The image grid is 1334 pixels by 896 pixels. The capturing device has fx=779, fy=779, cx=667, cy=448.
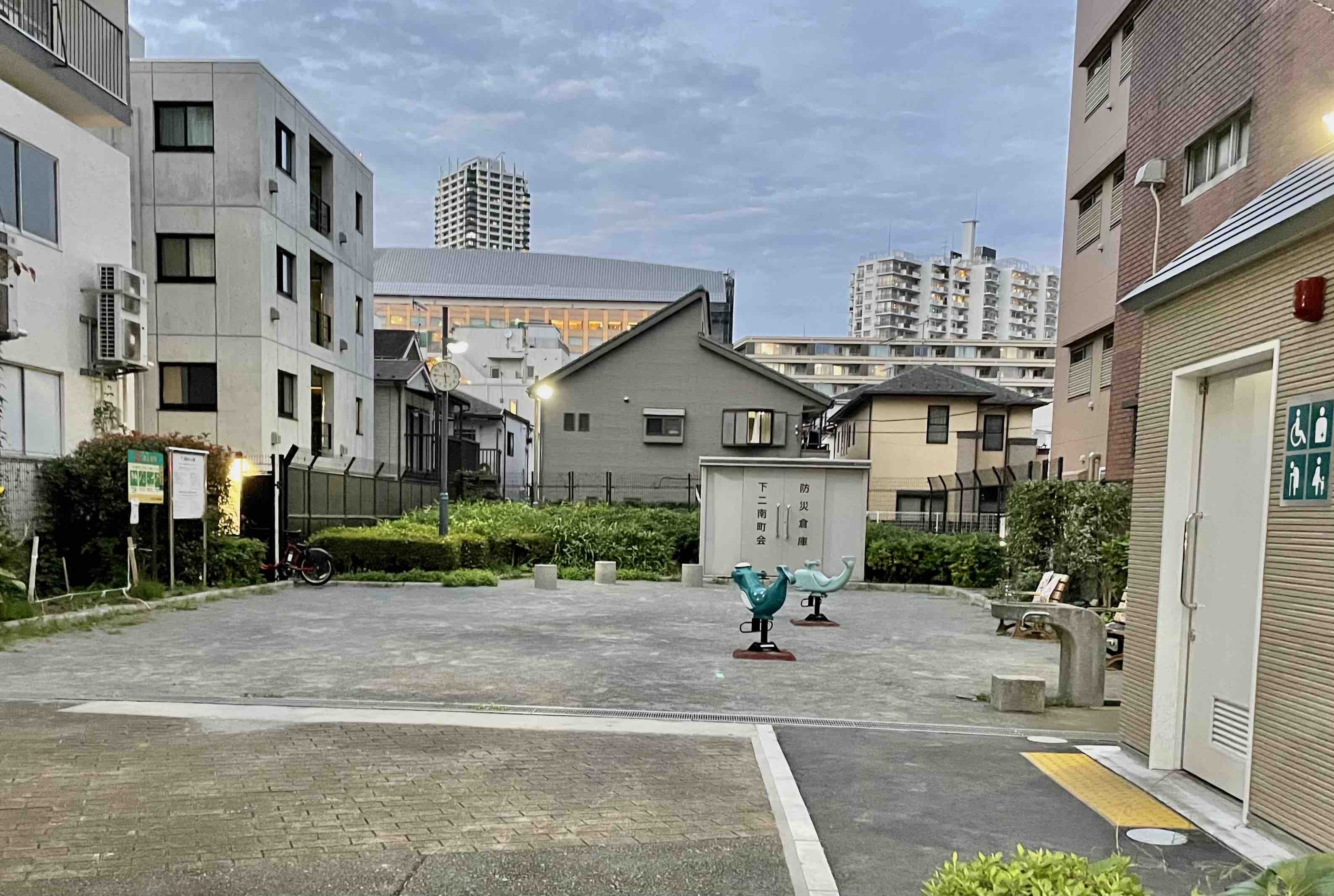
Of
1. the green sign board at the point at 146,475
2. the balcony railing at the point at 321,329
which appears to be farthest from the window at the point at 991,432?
the green sign board at the point at 146,475

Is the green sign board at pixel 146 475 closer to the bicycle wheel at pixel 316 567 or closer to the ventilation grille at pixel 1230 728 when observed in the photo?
the bicycle wheel at pixel 316 567

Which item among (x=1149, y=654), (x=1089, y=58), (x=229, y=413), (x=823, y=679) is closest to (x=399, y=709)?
(x=823, y=679)

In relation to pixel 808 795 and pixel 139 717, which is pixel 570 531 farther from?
pixel 808 795

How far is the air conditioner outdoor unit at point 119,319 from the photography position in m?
12.6

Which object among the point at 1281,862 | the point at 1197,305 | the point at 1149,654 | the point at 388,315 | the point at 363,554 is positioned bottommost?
the point at 363,554

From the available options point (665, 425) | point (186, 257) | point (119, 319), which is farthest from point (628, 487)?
point (119, 319)

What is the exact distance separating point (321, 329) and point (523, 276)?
198 ft

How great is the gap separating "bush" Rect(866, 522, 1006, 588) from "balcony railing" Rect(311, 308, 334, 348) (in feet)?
50.6

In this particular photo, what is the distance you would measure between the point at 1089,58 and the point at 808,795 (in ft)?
62.5

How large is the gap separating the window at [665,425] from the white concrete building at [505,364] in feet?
65.4

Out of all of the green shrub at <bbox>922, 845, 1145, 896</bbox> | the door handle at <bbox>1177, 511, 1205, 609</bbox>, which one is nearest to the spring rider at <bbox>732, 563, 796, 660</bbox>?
the door handle at <bbox>1177, 511, 1205, 609</bbox>

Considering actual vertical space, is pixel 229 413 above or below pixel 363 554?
above

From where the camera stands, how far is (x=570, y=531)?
60.0 feet

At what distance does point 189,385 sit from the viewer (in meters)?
18.3
